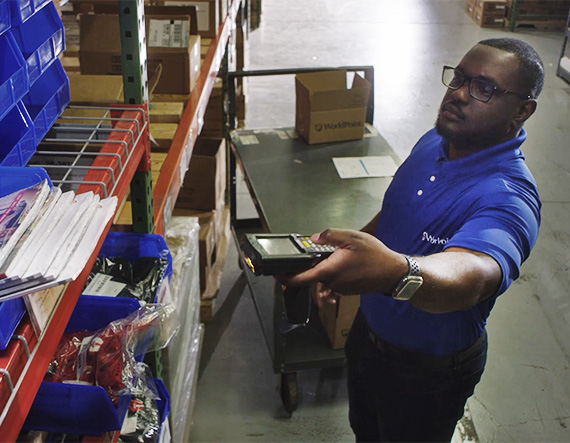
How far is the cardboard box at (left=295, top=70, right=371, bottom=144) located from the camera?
3291 mm

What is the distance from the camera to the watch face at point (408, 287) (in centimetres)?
119

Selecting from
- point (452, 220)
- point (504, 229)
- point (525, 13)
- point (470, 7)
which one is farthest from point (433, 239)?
point (470, 7)

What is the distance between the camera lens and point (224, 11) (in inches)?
144

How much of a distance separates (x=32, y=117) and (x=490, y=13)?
375 inches

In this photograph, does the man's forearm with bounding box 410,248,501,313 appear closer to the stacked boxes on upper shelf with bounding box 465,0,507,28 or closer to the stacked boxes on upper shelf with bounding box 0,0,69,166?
the stacked boxes on upper shelf with bounding box 0,0,69,166

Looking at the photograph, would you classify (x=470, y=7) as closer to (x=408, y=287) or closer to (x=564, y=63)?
(x=564, y=63)

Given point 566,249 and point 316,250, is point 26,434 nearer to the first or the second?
point 316,250

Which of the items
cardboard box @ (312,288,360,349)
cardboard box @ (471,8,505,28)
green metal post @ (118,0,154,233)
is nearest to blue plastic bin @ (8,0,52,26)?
green metal post @ (118,0,154,233)

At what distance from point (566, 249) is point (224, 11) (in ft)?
9.03

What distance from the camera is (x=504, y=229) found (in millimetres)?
1484

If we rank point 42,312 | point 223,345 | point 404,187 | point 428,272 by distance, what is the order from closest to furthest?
point 42,312 < point 428,272 < point 404,187 < point 223,345

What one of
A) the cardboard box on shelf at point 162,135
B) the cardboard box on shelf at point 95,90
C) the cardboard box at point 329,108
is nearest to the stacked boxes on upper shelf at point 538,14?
the cardboard box at point 329,108

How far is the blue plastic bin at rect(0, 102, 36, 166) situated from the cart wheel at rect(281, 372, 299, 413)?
6.64ft

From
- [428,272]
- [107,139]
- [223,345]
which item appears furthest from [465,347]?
[223,345]
